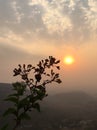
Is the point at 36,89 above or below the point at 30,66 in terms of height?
below

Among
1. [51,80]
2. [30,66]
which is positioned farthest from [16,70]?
[51,80]

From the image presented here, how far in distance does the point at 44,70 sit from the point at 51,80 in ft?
1.65

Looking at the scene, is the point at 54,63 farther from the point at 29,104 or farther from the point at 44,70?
the point at 29,104

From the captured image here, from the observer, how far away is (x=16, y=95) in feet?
31.8

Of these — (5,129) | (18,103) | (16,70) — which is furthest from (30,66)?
(5,129)

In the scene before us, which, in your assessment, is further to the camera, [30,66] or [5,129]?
[30,66]

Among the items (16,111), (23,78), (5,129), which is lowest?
(5,129)

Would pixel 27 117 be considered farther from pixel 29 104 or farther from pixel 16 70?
pixel 16 70

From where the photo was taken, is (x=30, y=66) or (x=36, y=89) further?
(x=30, y=66)

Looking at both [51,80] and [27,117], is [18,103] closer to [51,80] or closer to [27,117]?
[27,117]

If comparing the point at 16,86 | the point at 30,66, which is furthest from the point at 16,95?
the point at 30,66

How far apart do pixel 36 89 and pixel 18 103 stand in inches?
30.1

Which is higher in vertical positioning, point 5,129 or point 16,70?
point 16,70

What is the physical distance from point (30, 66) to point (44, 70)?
676 millimetres
